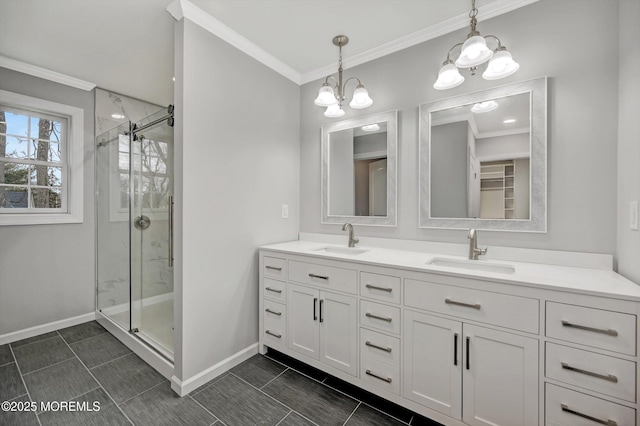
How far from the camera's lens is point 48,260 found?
2.62m

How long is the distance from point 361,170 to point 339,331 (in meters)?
1.32

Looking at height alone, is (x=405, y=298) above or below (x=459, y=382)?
above

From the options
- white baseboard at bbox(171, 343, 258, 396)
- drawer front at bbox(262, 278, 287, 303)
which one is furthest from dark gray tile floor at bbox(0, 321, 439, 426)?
drawer front at bbox(262, 278, 287, 303)

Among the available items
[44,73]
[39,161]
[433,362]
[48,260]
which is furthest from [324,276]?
[44,73]

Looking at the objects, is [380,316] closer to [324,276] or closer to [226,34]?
[324,276]

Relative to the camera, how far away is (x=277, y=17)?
188 centimetres

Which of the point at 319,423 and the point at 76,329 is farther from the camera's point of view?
the point at 76,329

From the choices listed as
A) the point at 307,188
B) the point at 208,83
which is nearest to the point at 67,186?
the point at 208,83

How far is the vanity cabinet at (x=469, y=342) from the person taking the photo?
1.09 m

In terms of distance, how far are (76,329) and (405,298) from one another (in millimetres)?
3207

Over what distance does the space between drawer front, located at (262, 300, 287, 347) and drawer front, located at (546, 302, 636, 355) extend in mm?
1615

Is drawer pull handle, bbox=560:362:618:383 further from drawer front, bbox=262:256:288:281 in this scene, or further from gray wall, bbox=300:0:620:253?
drawer front, bbox=262:256:288:281

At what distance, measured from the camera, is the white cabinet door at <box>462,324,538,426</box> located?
4.00 ft

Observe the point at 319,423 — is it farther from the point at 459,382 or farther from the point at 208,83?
the point at 208,83
